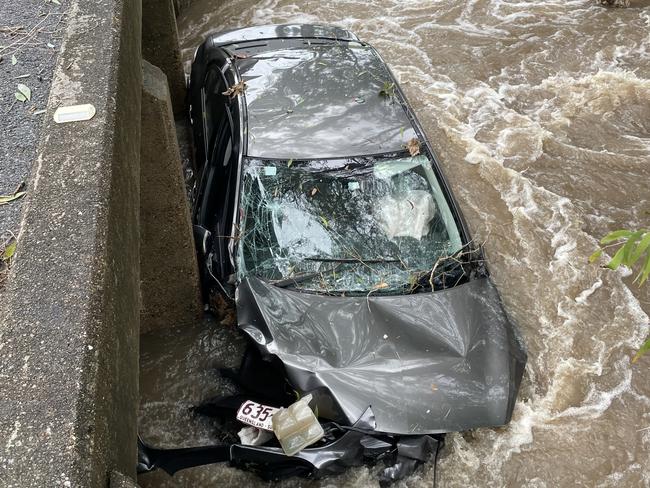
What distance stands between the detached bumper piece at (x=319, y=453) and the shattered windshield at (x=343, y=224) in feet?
2.94

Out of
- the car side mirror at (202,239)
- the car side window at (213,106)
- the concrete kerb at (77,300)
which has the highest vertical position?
the concrete kerb at (77,300)

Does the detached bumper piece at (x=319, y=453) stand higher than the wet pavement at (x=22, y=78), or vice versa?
the wet pavement at (x=22, y=78)

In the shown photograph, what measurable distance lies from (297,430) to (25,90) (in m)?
2.13

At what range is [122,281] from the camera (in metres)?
1.87

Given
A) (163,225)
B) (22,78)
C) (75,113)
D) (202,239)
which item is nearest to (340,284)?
(202,239)

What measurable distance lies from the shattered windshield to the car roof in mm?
145

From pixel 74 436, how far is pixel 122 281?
657 millimetres

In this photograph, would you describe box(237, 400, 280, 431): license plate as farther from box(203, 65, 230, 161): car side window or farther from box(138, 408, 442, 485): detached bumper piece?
box(203, 65, 230, 161): car side window

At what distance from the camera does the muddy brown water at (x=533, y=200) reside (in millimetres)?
3828

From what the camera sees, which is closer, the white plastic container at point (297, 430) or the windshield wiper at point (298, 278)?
the white plastic container at point (297, 430)

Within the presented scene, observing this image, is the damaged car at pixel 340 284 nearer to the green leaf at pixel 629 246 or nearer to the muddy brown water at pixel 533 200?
the muddy brown water at pixel 533 200

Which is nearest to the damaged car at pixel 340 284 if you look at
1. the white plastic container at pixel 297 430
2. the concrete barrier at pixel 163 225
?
the white plastic container at pixel 297 430

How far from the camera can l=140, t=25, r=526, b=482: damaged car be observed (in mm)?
3150

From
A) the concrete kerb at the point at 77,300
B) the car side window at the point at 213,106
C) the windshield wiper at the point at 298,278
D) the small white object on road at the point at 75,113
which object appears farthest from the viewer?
the car side window at the point at 213,106
